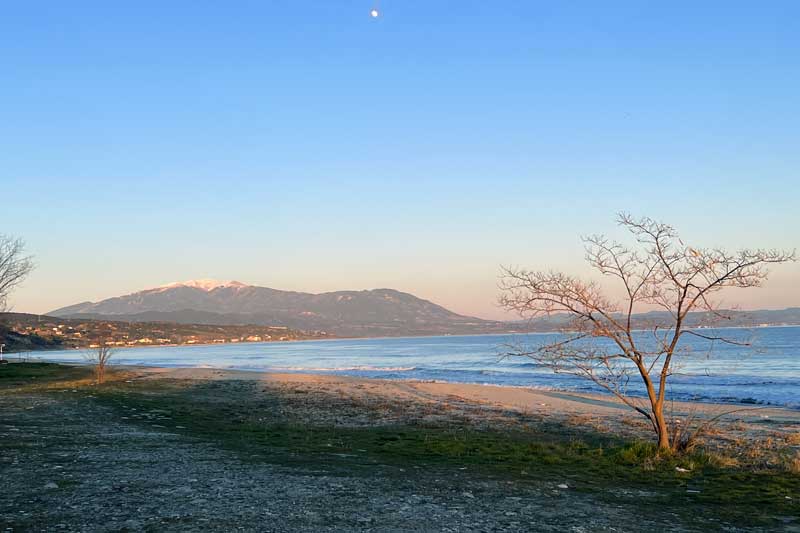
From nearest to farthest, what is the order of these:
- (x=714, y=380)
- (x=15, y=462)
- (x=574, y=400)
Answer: (x=15, y=462), (x=574, y=400), (x=714, y=380)

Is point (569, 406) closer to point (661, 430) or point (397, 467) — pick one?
point (661, 430)

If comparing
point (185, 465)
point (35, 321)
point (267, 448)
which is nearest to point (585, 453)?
point (267, 448)

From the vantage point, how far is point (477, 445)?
572 inches

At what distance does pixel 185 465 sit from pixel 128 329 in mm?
186693

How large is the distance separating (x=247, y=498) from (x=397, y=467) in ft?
12.0

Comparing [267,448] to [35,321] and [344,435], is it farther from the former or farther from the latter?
[35,321]

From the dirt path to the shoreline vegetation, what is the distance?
4 centimetres

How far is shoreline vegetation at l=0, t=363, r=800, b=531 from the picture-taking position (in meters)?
7.81

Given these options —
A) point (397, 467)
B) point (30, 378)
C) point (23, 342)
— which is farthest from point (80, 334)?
point (397, 467)

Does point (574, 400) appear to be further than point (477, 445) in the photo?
Yes

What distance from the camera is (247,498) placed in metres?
8.42

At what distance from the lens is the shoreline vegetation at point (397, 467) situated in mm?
7812

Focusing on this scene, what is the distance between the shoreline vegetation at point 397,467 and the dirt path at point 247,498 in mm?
36

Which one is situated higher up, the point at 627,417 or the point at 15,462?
the point at 15,462
